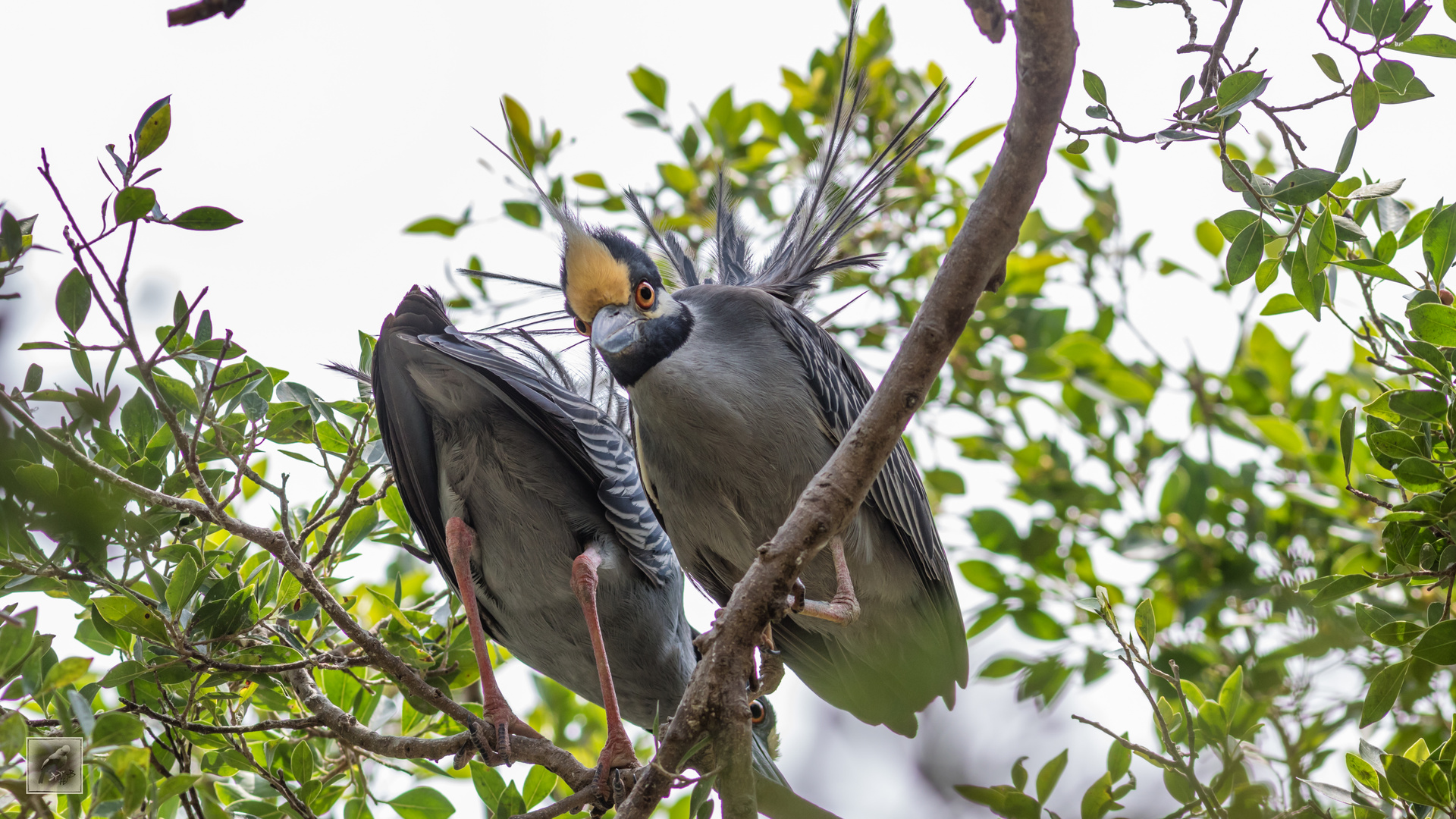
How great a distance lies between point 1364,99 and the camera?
183cm

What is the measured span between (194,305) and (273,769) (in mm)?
1094

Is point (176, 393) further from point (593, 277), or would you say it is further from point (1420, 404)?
point (1420, 404)

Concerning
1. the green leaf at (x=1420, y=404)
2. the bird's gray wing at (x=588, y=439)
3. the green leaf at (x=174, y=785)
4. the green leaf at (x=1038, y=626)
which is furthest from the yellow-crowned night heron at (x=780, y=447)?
the green leaf at (x=174, y=785)

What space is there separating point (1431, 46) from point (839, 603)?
5.44 feet

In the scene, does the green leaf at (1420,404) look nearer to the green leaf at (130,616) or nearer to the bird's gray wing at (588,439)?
the bird's gray wing at (588,439)

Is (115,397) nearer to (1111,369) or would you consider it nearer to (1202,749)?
(1202,749)

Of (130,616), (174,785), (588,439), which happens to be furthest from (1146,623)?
(130,616)

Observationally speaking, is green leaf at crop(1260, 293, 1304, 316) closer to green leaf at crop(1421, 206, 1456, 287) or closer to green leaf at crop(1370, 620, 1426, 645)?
green leaf at crop(1421, 206, 1456, 287)

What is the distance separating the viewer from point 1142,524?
388 centimetres

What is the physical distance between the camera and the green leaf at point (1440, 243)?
6.30ft

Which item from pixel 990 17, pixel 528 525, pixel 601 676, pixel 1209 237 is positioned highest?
pixel 1209 237

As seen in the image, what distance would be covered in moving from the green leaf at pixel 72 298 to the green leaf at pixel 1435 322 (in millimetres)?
2540

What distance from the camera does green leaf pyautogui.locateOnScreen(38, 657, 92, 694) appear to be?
155 centimetres

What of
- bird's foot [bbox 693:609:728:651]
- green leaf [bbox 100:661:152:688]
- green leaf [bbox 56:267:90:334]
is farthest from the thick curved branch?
green leaf [bbox 56:267:90:334]
